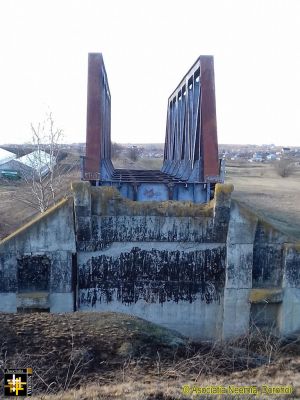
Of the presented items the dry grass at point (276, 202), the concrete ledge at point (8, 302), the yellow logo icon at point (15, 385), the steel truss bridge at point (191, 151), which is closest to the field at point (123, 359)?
the yellow logo icon at point (15, 385)

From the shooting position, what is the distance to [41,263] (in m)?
10.3

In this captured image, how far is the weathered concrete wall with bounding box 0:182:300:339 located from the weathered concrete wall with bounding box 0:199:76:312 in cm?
2

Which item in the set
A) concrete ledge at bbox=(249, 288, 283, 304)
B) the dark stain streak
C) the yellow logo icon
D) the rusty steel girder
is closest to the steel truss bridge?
the rusty steel girder

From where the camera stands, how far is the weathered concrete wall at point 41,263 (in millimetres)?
10109

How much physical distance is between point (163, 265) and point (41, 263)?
9.58ft

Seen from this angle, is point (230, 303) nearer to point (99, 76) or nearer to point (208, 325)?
point (208, 325)

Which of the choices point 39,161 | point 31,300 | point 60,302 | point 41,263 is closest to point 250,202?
point 39,161

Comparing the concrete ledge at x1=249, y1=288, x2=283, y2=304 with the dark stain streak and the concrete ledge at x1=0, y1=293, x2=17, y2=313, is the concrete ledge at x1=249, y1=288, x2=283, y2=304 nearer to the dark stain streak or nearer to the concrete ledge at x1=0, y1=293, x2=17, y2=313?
the dark stain streak

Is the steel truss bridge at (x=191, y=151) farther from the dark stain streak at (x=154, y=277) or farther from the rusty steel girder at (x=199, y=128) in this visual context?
the dark stain streak at (x=154, y=277)

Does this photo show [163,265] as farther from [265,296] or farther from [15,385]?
[15,385]

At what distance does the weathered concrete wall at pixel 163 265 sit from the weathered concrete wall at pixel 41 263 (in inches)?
0.9

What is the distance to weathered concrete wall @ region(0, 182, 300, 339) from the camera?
10.3 meters

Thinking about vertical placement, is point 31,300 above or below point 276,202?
above

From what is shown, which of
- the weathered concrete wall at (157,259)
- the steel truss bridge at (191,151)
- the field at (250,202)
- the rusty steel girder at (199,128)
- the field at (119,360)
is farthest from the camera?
the field at (250,202)
